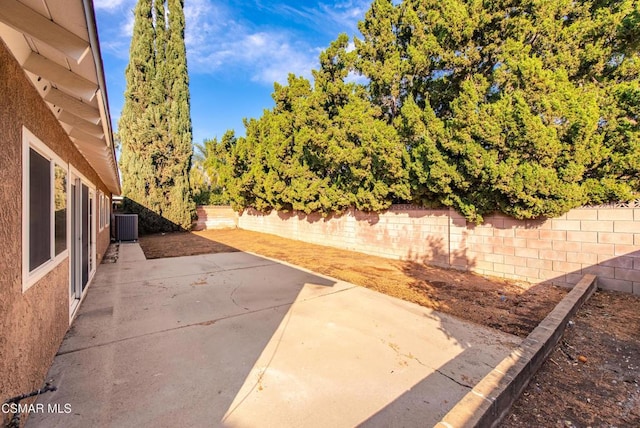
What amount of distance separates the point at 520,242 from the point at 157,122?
1822 cm

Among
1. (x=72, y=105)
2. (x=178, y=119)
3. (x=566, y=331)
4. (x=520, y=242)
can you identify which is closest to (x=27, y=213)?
(x=72, y=105)

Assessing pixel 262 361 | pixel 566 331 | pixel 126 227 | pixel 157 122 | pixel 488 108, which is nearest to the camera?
pixel 262 361

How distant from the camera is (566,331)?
3.55 meters

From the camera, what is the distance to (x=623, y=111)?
16.9ft

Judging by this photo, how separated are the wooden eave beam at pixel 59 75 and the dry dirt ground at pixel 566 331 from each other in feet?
13.6

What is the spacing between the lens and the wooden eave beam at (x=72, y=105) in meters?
2.62

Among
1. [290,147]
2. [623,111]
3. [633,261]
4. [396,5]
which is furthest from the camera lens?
[290,147]

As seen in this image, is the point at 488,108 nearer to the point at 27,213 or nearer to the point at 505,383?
the point at 505,383

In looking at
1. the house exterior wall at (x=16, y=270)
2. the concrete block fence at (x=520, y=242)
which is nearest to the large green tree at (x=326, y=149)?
the concrete block fence at (x=520, y=242)

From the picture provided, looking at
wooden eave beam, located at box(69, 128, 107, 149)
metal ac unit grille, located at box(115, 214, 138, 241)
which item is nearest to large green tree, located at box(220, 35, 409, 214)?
metal ac unit grille, located at box(115, 214, 138, 241)

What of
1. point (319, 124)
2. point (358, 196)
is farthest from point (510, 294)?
point (319, 124)

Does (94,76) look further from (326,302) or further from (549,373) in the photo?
(549,373)

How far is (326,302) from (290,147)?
944cm

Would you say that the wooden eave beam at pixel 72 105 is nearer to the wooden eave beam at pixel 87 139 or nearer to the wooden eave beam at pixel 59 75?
the wooden eave beam at pixel 59 75
